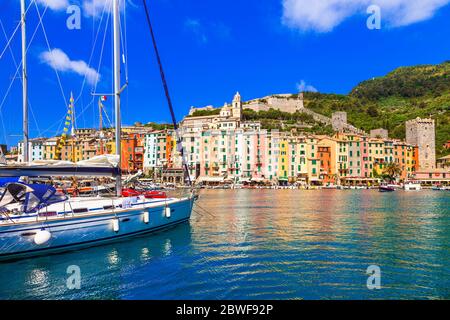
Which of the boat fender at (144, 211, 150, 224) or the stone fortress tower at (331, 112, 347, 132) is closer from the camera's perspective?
the boat fender at (144, 211, 150, 224)

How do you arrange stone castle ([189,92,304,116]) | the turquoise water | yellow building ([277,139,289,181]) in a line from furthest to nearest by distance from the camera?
1. stone castle ([189,92,304,116])
2. yellow building ([277,139,289,181])
3. the turquoise water

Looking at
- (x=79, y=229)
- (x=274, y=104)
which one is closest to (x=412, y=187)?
(x=274, y=104)

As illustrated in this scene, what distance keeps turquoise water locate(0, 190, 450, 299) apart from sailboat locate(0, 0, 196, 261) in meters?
0.58

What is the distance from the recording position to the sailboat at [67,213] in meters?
15.3

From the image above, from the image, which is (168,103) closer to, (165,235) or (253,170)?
(165,235)

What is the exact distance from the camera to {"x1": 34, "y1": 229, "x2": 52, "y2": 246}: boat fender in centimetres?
1524

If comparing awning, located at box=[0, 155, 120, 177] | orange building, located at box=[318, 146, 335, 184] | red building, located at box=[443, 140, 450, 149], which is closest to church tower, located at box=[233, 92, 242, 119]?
orange building, located at box=[318, 146, 335, 184]

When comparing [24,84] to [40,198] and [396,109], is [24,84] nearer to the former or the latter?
[40,198]

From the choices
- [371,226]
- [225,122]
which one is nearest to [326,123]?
[225,122]

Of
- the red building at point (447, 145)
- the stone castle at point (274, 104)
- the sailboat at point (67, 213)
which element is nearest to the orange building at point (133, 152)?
the stone castle at point (274, 104)

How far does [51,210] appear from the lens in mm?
16797

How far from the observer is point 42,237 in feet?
50.2

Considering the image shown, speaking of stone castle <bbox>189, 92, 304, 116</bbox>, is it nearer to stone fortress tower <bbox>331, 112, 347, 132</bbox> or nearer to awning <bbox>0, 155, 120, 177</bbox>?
stone fortress tower <bbox>331, 112, 347, 132</bbox>

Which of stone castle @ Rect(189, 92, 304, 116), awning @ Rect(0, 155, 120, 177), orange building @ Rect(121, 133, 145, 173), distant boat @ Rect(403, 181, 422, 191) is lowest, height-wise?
distant boat @ Rect(403, 181, 422, 191)
